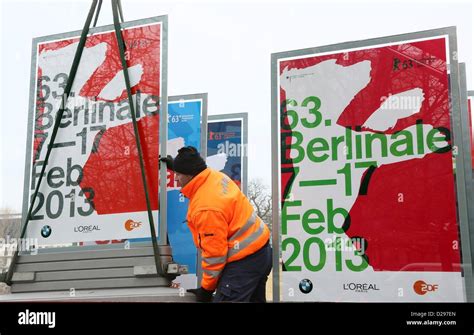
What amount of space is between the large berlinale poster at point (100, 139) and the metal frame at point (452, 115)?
0.58 meters

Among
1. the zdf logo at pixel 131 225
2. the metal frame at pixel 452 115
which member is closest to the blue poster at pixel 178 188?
the zdf logo at pixel 131 225

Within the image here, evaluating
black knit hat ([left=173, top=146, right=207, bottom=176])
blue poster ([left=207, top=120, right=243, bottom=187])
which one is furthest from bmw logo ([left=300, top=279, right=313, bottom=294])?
blue poster ([left=207, top=120, right=243, bottom=187])

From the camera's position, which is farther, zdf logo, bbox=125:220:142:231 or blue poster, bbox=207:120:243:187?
blue poster, bbox=207:120:243:187

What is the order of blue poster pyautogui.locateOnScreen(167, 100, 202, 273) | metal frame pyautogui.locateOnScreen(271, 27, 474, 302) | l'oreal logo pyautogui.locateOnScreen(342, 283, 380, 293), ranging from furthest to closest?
blue poster pyautogui.locateOnScreen(167, 100, 202, 273) → l'oreal logo pyautogui.locateOnScreen(342, 283, 380, 293) → metal frame pyautogui.locateOnScreen(271, 27, 474, 302)

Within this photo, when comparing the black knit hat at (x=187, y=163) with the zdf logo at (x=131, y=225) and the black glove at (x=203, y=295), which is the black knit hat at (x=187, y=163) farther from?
the black glove at (x=203, y=295)

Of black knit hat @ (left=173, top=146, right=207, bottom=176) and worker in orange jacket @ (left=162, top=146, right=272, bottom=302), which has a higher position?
black knit hat @ (left=173, top=146, right=207, bottom=176)

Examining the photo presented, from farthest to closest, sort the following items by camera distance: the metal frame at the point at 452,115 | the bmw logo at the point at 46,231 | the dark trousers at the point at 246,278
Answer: the bmw logo at the point at 46,231 < the dark trousers at the point at 246,278 < the metal frame at the point at 452,115

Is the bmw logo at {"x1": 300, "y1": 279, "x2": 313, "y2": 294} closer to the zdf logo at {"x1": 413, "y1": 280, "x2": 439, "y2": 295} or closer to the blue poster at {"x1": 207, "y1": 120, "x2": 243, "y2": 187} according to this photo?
the zdf logo at {"x1": 413, "y1": 280, "x2": 439, "y2": 295}

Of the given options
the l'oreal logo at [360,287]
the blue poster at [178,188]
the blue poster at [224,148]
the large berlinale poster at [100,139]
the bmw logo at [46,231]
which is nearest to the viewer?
the l'oreal logo at [360,287]

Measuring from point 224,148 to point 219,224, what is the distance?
1.93m

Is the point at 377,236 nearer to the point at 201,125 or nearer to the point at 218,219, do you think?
the point at 218,219

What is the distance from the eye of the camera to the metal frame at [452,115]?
7.48ft

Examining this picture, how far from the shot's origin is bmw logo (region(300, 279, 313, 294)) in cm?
255

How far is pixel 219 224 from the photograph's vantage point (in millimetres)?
2543
